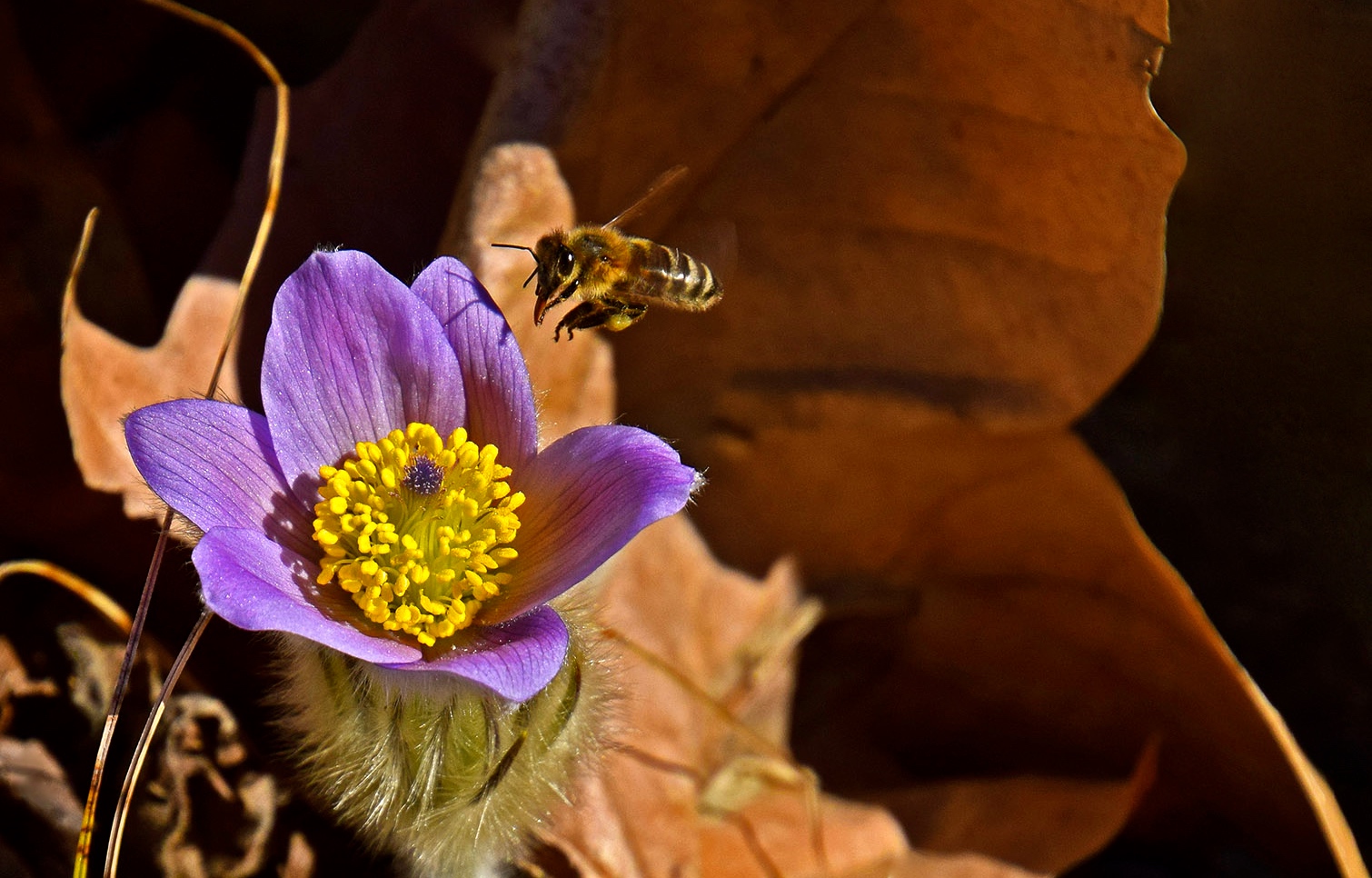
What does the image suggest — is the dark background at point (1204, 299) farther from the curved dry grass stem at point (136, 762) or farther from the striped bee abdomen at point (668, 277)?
the striped bee abdomen at point (668, 277)

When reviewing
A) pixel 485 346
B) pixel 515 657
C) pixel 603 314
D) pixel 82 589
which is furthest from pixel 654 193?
pixel 82 589

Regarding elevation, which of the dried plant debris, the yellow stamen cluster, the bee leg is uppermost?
the bee leg

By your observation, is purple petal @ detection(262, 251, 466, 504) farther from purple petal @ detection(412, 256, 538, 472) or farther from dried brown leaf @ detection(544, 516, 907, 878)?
dried brown leaf @ detection(544, 516, 907, 878)


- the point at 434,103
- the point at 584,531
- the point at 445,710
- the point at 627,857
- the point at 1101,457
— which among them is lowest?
the point at 627,857

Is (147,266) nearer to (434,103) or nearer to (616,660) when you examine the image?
(434,103)

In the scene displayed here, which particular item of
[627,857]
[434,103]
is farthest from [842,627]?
[434,103]

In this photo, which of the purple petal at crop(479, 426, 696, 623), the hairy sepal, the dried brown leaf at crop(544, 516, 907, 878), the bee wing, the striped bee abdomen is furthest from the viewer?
the dried brown leaf at crop(544, 516, 907, 878)

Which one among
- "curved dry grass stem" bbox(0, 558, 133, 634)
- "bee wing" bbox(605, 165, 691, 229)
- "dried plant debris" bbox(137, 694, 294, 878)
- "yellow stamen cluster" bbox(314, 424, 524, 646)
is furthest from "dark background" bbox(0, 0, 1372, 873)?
"yellow stamen cluster" bbox(314, 424, 524, 646)
